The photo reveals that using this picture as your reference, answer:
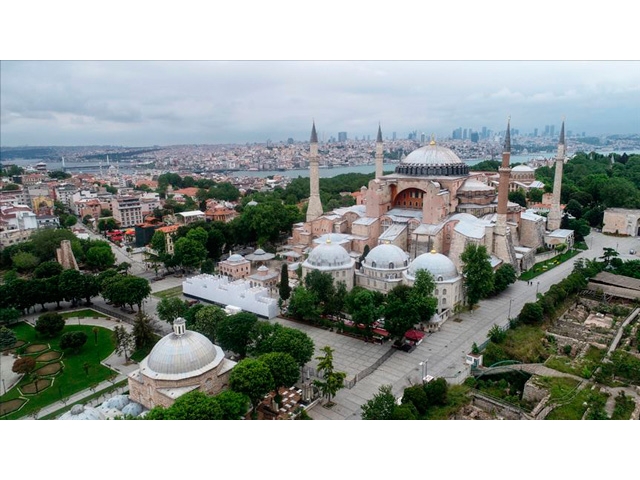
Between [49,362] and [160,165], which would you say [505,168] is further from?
[160,165]

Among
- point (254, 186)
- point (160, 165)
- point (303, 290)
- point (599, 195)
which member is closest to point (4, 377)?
point (303, 290)

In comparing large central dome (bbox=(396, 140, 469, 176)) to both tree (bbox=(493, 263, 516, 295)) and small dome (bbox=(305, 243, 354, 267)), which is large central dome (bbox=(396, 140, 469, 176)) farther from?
small dome (bbox=(305, 243, 354, 267))

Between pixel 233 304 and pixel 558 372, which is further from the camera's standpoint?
pixel 233 304

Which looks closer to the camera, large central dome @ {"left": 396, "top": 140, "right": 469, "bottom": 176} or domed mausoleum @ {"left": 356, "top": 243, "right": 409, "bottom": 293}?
domed mausoleum @ {"left": 356, "top": 243, "right": 409, "bottom": 293}

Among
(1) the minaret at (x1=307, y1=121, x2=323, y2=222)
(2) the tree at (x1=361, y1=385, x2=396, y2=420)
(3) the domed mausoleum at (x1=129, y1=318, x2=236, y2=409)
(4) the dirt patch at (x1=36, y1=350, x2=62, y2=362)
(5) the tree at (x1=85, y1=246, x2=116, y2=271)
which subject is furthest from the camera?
(1) the minaret at (x1=307, y1=121, x2=323, y2=222)

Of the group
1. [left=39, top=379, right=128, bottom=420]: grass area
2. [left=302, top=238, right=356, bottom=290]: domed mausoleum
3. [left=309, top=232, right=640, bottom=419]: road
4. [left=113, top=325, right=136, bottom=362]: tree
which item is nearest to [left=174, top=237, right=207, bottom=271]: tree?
[left=302, top=238, right=356, bottom=290]: domed mausoleum

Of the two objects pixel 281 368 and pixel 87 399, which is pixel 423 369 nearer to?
pixel 281 368
